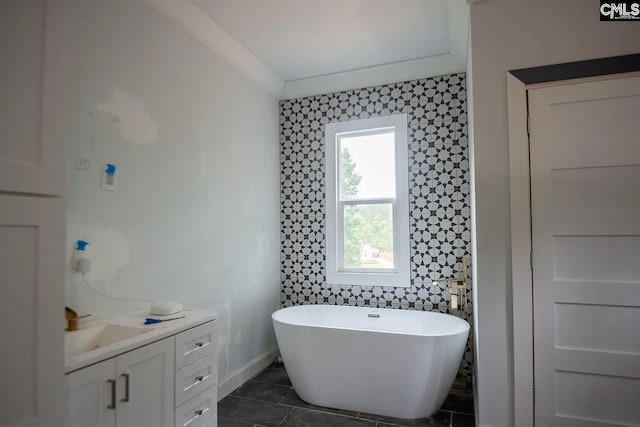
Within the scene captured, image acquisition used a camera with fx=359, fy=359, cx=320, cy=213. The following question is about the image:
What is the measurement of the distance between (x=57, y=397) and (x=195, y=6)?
2.44 meters

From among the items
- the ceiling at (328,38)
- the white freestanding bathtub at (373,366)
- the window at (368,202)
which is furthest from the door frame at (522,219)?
the window at (368,202)

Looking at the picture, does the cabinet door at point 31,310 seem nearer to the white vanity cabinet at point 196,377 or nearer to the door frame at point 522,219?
the white vanity cabinet at point 196,377

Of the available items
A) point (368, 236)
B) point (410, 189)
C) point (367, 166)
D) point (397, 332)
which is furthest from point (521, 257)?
point (367, 166)

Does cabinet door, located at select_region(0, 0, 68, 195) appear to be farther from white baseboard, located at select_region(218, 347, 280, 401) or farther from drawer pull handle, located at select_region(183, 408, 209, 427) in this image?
white baseboard, located at select_region(218, 347, 280, 401)

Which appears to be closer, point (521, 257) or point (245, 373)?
point (521, 257)

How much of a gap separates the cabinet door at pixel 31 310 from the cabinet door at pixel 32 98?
0.25ft

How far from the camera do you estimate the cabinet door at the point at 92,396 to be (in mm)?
1283

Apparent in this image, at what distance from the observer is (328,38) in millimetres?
2938

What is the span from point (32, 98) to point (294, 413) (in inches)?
96.5

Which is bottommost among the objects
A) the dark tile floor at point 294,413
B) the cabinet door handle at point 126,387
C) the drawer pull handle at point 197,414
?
the dark tile floor at point 294,413

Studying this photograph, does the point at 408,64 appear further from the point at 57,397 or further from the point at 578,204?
the point at 57,397

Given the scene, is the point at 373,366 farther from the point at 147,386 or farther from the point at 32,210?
the point at 32,210

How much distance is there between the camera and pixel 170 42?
96.4 inches

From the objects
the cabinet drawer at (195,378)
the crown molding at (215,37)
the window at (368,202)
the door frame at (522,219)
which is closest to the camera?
the cabinet drawer at (195,378)
